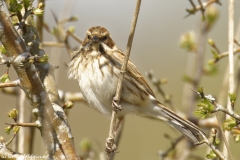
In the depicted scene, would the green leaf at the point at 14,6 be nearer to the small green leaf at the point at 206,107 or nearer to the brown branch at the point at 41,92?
the brown branch at the point at 41,92

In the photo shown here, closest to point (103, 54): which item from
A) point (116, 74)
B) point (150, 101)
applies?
point (116, 74)

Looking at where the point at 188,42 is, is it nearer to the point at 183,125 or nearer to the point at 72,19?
the point at 183,125

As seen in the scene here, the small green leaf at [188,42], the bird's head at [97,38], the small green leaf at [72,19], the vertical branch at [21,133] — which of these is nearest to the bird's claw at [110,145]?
the vertical branch at [21,133]

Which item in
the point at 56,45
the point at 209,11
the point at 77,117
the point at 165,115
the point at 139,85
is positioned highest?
the point at 209,11

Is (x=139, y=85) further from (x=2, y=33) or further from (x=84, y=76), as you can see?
(x=2, y=33)

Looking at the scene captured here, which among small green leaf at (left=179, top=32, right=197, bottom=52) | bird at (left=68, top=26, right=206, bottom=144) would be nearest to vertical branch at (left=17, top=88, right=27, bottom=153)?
bird at (left=68, top=26, right=206, bottom=144)

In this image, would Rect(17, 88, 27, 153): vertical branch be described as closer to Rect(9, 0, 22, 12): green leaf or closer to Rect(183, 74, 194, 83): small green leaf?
Rect(9, 0, 22, 12): green leaf

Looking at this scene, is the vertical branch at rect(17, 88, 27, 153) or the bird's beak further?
the bird's beak

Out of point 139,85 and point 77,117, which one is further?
point 77,117

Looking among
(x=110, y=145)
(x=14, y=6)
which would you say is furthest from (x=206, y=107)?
(x=14, y=6)
